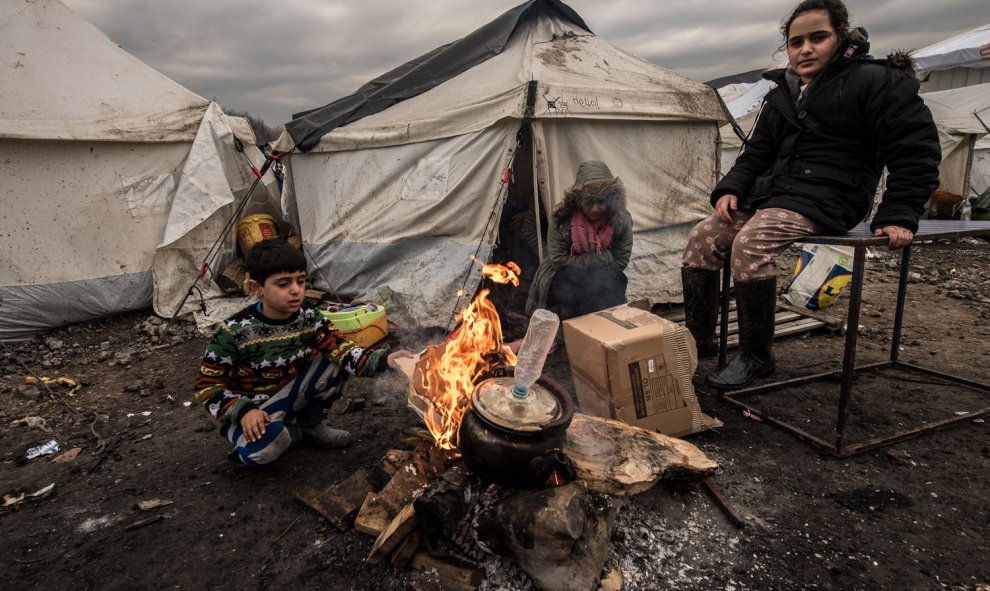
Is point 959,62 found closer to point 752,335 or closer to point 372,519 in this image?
point 752,335

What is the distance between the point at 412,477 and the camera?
2.31m

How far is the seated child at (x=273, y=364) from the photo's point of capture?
246 centimetres

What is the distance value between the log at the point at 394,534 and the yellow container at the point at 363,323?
2.76 m

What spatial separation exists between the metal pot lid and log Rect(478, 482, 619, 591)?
0.26 meters

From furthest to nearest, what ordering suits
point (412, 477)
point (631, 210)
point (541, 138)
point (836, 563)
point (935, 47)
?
point (935, 47) → point (631, 210) → point (541, 138) → point (412, 477) → point (836, 563)

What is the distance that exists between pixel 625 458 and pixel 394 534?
0.99m

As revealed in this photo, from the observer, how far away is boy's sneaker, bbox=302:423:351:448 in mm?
2971

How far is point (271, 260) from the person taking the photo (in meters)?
2.45

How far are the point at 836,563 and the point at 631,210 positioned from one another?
3900 mm

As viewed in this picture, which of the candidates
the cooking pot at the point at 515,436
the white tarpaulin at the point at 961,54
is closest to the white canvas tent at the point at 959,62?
the white tarpaulin at the point at 961,54

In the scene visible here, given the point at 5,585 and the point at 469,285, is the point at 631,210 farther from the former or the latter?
the point at 5,585

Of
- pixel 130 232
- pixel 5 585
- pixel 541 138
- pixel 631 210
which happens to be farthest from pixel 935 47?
pixel 5 585

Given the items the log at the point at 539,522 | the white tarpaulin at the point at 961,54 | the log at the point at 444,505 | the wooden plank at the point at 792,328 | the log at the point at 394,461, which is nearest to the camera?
the log at the point at 539,522

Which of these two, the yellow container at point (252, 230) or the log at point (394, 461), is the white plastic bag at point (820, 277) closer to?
the log at point (394, 461)
